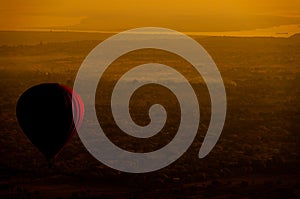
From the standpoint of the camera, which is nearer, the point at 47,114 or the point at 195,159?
the point at 47,114

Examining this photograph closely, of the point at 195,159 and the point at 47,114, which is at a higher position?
the point at 195,159

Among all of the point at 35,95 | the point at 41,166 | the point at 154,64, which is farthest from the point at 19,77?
the point at 35,95

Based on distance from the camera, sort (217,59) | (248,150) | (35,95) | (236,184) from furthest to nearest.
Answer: (217,59), (248,150), (236,184), (35,95)

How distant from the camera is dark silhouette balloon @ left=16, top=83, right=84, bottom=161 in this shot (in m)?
15.8

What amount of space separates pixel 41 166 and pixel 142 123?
9.20 meters

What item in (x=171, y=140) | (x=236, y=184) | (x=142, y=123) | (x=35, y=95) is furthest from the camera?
(x=142, y=123)

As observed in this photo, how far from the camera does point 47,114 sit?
52.0 feet

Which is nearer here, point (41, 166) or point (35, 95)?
point (35, 95)

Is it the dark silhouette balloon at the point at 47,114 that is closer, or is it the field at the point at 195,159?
the dark silhouette balloon at the point at 47,114

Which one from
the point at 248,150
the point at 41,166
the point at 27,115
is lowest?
the point at 41,166

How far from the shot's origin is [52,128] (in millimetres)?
15938

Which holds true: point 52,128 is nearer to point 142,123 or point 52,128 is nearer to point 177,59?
point 142,123

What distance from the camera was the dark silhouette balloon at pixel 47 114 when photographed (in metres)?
15.8

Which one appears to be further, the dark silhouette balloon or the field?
the field
